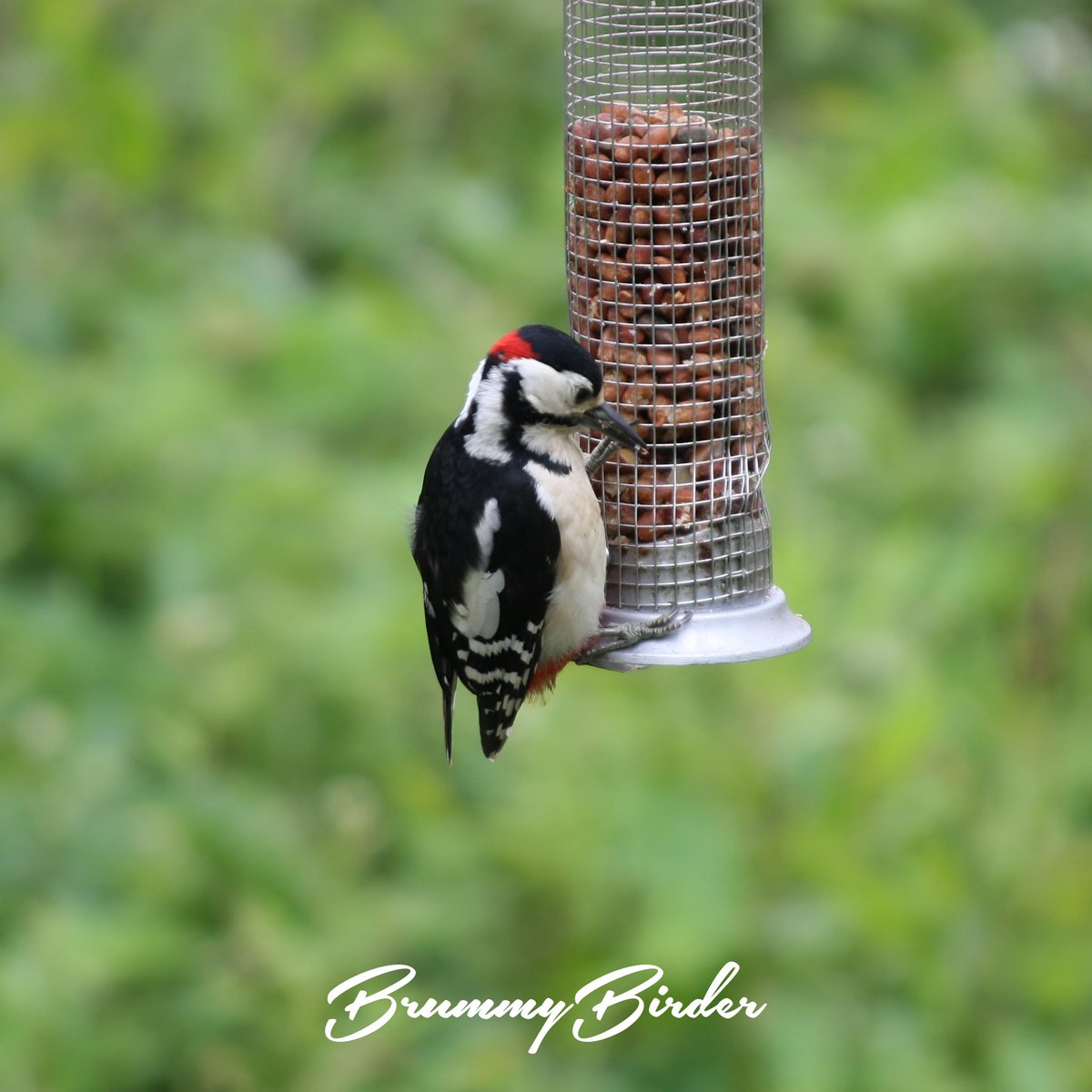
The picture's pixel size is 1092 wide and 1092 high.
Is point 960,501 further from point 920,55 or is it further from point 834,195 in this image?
point 920,55

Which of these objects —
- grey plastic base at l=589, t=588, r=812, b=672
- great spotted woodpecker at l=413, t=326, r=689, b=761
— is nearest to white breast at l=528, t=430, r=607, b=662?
great spotted woodpecker at l=413, t=326, r=689, b=761

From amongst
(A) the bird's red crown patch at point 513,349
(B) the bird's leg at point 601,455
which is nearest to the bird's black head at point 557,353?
(A) the bird's red crown patch at point 513,349

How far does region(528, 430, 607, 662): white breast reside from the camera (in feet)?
12.5

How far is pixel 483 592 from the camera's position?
394cm

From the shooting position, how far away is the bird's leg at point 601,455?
4.12 metres

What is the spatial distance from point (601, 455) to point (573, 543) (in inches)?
14.7

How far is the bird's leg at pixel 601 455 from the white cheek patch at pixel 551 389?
0.39m

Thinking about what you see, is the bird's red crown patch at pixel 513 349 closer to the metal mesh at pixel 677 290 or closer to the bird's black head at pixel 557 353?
the bird's black head at pixel 557 353

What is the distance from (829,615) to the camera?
593cm

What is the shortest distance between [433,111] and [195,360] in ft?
8.02

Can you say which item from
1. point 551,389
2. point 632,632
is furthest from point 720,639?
point 551,389

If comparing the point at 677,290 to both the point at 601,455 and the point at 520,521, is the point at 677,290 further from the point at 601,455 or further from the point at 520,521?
the point at 520,521

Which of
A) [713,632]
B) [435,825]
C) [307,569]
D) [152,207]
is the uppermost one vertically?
[152,207]

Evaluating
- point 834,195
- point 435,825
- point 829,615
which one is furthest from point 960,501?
point 435,825
